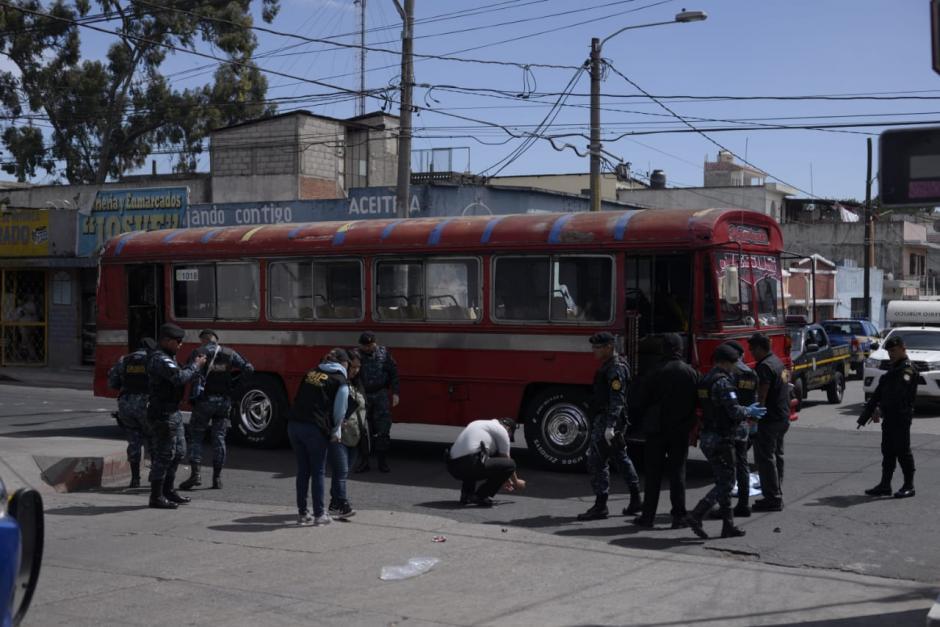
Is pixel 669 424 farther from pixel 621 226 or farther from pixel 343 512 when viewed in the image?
pixel 621 226

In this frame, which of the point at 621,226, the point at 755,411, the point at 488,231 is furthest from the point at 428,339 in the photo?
the point at 755,411

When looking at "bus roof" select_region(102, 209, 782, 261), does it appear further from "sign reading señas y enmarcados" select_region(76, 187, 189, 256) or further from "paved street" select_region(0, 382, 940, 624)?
"sign reading señas y enmarcados" select_region(76, 187, 189, 256)

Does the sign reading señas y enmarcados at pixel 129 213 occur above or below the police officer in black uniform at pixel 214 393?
above

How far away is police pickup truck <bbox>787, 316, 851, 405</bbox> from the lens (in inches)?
835

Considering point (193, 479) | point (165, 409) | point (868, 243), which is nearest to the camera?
point (165, 409)

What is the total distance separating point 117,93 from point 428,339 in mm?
39335

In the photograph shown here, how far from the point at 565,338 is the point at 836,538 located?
4.38 metres

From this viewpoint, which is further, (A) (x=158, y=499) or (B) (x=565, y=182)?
(B) (x=565, y=182)

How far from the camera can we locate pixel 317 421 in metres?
10.1

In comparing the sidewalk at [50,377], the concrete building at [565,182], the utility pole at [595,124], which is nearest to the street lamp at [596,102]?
the utility pole at [595,124]

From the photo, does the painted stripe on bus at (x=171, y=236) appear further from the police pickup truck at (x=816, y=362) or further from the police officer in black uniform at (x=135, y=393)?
the police pickup truck at (x=816, y=362)

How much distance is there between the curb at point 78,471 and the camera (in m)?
12.6

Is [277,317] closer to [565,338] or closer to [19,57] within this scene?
[565,338]

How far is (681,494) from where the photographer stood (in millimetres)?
10188
